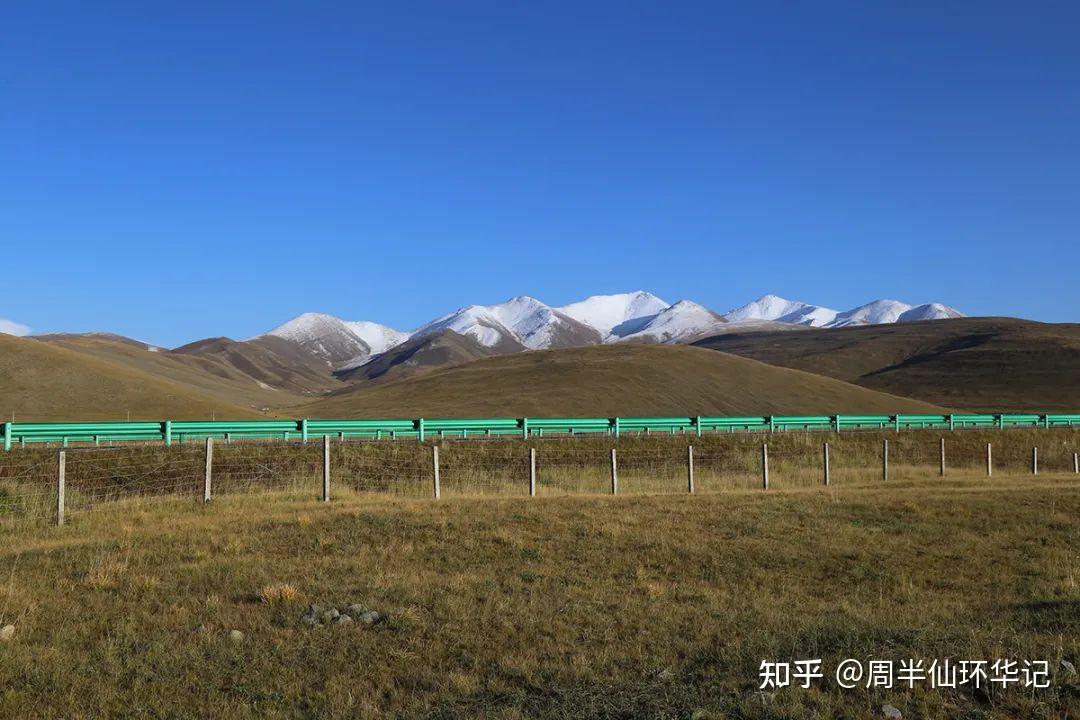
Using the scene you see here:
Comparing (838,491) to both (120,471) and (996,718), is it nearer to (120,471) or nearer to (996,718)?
(996,718)

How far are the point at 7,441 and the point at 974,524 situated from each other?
110 feet

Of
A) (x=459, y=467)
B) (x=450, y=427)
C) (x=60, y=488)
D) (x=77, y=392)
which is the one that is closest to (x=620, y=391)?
(x=450, y=427)

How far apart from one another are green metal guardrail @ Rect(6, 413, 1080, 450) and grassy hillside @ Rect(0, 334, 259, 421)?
46.9 meters

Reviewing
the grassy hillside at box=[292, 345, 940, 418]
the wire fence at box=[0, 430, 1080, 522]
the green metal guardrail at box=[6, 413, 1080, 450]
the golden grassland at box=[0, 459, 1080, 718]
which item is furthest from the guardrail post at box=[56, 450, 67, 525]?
the grassy hillside at box=[292, 345, 940, 418]

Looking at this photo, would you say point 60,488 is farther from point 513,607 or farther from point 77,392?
point 77,392

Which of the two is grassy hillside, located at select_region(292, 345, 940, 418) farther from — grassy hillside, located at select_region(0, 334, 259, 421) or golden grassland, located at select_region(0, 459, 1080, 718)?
golden grassland, located at select_region(0, 459, 1080, 718)

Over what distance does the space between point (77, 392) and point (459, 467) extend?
75755 mm

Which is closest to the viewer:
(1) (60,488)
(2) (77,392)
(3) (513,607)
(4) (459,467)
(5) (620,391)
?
(3) (513,607)

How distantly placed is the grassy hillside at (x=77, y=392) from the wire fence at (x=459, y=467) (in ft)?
181

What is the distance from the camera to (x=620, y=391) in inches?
3979

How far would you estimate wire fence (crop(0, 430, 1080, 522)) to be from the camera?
25.9m

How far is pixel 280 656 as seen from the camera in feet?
31.6

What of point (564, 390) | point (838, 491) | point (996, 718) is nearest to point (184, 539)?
point (996, 718)

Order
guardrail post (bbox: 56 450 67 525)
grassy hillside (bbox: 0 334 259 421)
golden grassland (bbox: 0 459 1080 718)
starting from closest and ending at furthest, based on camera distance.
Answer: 1. golden grassland (bbox: 0 459 1080 718)
2. guardrail post (bbox: 56 450 67 525)
3. grassy hillside (bbox: 0 334 259 421)
